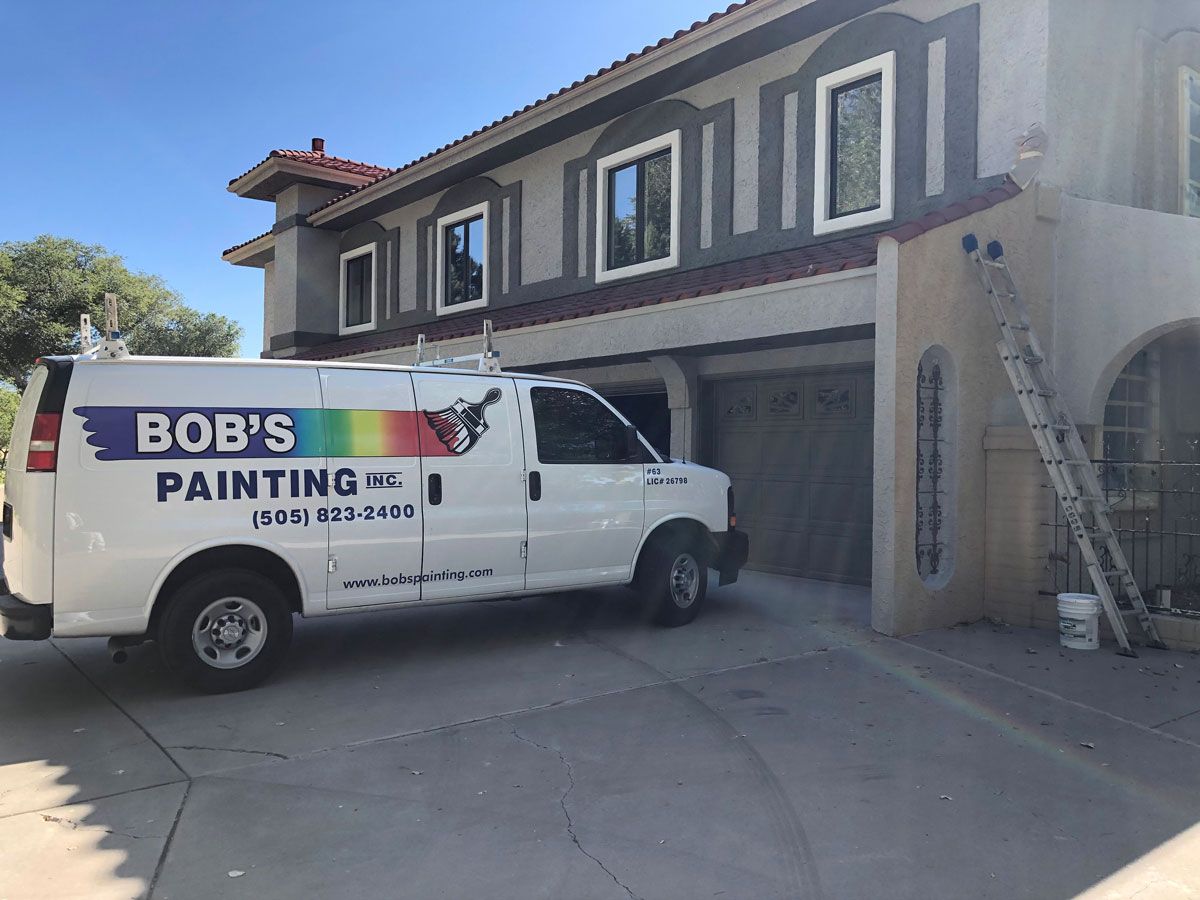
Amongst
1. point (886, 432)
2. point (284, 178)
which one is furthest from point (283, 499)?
point (284, 178)

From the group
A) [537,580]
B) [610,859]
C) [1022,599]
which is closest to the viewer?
[610,859]

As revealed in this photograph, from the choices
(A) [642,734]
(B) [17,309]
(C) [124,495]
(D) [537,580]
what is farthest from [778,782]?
(B) [17,309]

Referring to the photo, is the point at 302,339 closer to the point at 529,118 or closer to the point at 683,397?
the point at 529,118

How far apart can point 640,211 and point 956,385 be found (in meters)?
5.70

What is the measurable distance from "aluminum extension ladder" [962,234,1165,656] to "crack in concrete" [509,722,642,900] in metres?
4.59

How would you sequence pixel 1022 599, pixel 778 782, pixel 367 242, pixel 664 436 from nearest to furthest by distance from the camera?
pixel 778 782
pixel 1022 599
pixel 664 436
pixel 367 242

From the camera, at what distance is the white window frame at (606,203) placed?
11.1 m

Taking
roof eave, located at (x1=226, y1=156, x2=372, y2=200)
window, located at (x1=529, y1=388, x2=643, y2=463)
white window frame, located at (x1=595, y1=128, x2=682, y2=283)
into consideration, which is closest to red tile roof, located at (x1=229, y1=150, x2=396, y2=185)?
roof eave, located at (x1=226, y1=156, x2=372, y2=200)

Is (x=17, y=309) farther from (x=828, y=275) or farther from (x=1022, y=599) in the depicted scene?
(x=1022, y=599)

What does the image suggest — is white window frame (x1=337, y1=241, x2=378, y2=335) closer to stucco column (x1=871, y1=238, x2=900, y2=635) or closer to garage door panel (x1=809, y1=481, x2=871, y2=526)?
garage door panel (x1=809, y1=481, x2=871, y2=526)

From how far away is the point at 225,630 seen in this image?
221 inches

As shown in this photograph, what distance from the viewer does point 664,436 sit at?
12.3 meters

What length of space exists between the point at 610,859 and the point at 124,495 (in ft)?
11.9

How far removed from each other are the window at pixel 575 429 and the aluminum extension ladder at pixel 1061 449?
321cm
